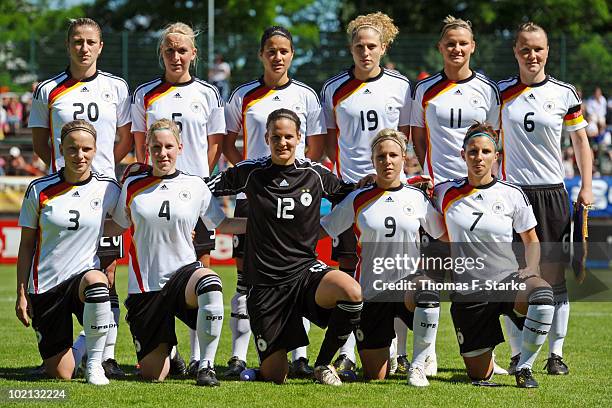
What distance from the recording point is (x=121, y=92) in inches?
279

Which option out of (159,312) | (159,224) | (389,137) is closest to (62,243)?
(159,224)

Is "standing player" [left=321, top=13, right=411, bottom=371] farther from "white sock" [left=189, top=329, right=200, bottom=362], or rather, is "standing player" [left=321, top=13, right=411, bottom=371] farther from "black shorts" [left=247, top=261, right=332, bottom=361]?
"white sock" [left=189, top=329, right=200, bottom=362]

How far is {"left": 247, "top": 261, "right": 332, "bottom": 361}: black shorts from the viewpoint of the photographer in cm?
629

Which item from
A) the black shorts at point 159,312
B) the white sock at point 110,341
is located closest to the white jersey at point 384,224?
the black shorts at point 159,312

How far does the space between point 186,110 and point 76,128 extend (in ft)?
2.96

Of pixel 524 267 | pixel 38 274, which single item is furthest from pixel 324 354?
pixel 38 274

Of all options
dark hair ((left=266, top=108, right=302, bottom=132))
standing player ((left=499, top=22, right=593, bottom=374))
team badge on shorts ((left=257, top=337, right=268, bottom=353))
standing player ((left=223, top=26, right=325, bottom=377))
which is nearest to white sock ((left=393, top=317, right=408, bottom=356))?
standing player ((left=223, top=26, right=325, bottom=377))

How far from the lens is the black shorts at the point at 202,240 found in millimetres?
6815

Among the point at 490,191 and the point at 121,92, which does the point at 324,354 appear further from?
the point at 121,92

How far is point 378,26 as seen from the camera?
6.99m

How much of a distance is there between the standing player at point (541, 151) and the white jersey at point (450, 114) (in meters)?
0.17

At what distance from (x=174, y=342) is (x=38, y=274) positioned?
96 centimetres

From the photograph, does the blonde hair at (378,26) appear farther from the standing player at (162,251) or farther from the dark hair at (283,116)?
the standing player at (162,251)

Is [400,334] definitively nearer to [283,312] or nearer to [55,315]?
[283,312]
